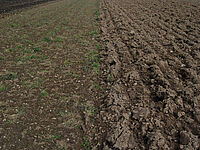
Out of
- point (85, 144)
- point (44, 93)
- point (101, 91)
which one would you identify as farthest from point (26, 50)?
point (85, 144)

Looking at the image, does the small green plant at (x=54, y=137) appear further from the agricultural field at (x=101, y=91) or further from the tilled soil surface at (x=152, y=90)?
the tilled soil surface at (x=152, y=90)

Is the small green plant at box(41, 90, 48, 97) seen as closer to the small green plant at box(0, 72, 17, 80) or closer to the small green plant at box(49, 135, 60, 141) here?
the small green plant at box(0, 72, 17, 80)

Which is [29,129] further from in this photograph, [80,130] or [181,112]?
[181,112]

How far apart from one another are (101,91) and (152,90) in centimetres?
175

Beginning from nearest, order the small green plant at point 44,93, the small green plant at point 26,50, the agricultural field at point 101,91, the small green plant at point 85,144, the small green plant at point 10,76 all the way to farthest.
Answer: the small green plant at point 85,144 < the agricultural field at point 101,91 < the small green plant at point 44,93 < the small green plant at point 10,76 < the small green plant at point 26,50

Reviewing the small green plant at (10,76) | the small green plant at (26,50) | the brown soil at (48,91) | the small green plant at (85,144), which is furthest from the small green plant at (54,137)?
the small green plant at (26,50)

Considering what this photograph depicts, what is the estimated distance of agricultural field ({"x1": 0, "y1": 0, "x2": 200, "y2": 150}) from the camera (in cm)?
436

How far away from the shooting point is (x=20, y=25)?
541 inches

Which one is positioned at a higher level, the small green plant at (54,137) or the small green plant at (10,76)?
the small green plant at (10,76)

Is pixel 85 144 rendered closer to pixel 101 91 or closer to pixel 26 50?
pixel 101 91

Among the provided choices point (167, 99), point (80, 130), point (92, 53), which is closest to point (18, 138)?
point (80, 130)

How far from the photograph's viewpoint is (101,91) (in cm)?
628

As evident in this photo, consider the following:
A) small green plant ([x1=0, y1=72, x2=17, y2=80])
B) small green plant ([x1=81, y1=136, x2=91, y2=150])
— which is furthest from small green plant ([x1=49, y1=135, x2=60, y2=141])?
small green plant ([x1=0, y1=72, x2=17, y2=80])

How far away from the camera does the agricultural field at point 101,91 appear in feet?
14.3
